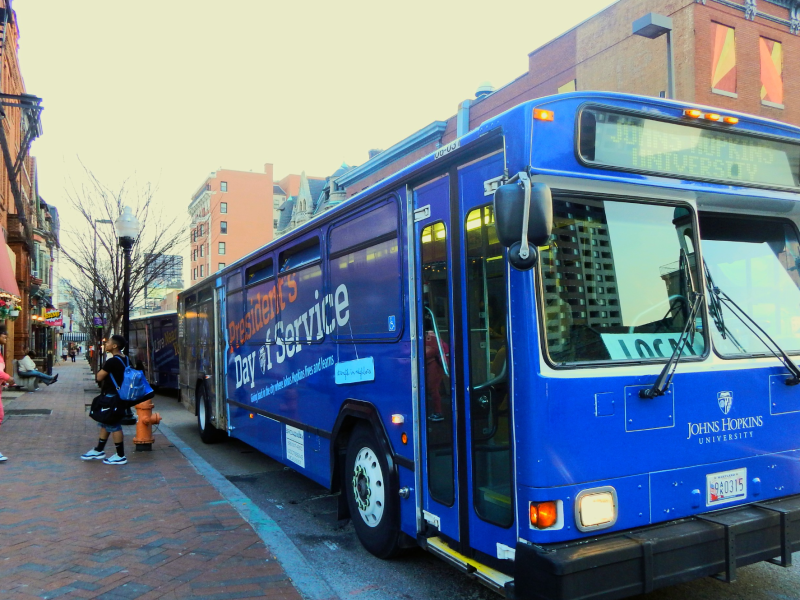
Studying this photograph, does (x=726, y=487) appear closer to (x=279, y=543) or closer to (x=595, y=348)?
(x=595, y=348)

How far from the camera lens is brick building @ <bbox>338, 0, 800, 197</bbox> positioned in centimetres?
2058

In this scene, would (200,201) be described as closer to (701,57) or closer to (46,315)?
(46,315)

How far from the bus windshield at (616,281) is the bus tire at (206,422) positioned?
870 centimetres

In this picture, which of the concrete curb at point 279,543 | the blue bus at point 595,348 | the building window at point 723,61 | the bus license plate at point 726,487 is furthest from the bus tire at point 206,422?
the building window at point 723,61

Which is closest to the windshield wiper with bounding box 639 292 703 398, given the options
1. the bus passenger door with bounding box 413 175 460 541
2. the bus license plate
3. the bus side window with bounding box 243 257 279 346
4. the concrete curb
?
the bus license plate

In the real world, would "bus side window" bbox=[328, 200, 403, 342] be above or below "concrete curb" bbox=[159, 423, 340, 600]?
above

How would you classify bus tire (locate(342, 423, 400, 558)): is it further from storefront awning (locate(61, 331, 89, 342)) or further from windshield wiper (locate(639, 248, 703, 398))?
storefront awning (locate(61, 331, 89, 342))

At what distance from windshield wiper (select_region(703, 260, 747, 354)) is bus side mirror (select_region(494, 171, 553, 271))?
1.30 meters

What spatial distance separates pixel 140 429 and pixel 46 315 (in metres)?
30.4

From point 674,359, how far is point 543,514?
1.15 m

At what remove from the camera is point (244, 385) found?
903 centimetres

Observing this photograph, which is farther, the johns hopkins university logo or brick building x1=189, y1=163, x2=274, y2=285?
brick building x1=189, y1=163, x2=274, y2=285

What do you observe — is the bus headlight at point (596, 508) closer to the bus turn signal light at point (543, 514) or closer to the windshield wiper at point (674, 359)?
the bus turn signal light at point (543, 514)

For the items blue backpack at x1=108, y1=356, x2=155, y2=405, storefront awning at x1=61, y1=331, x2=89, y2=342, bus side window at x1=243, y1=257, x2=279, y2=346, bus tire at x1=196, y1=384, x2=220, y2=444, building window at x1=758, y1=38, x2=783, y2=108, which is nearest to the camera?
bus side window at x1=243, y1=257, x2=279, y2=346
